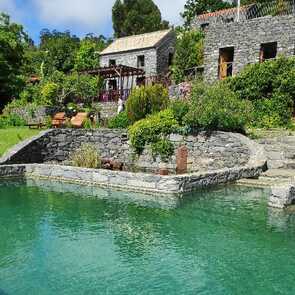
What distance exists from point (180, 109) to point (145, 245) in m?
8.67

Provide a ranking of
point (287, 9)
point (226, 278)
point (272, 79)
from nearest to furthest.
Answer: point (226, 278) → point (272, 79) → point (287, 9)

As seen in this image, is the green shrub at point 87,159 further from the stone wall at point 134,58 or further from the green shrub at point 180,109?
the stone wall at point 134,58

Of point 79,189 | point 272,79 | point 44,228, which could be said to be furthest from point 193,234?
point 272,79

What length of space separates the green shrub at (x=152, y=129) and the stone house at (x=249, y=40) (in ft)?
32.7

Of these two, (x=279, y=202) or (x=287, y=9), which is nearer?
(x=279, y=202)

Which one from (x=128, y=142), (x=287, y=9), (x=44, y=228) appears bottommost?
(x=44, y=228)

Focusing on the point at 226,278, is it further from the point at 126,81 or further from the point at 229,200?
the point at 126,81

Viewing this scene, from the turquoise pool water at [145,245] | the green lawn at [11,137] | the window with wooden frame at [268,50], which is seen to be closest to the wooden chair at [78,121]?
the green lawn at [11,137]

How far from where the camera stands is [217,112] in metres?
14.8

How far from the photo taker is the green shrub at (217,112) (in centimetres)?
1487

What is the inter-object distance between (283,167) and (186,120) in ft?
12.3

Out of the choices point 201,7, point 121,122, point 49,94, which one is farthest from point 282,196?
point 201,7

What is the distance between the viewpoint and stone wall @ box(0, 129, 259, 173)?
1445cm

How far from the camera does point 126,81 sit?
3891 cm
